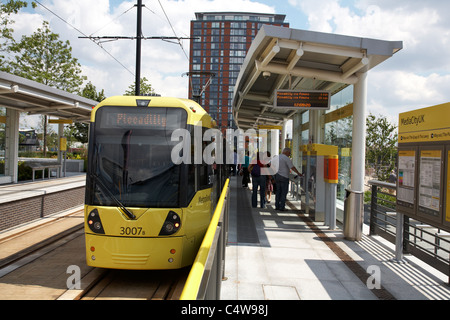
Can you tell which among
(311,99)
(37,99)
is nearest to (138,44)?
(37,99)

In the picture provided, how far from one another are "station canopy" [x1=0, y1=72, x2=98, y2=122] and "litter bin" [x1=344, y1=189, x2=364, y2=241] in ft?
26.9

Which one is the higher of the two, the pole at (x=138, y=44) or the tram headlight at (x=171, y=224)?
the pole at (x=138, y=44)

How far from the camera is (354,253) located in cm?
699

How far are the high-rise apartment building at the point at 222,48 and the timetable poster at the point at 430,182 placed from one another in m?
128

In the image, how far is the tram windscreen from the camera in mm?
5613

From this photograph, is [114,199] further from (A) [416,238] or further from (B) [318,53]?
(A) [416,238]

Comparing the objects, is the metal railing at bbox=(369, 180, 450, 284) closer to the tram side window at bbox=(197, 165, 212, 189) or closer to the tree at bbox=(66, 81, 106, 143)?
the tram side window at bbox=(197, 165, 212, 189)

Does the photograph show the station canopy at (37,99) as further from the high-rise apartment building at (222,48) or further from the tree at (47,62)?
the high-rise apartment building at (222,48)

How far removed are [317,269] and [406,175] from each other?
1955 millimetres

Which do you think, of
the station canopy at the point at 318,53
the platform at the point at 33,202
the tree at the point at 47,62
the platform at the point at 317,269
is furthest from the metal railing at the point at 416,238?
the tree at the point at 47,62

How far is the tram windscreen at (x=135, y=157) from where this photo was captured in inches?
221

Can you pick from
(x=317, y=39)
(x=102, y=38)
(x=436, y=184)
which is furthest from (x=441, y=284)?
(x=102, y=38)

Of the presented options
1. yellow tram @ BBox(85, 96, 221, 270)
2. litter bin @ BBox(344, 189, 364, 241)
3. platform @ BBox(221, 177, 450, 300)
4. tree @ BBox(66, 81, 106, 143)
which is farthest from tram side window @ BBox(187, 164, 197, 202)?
tree @ BBox(66, 81, 106, 143)
